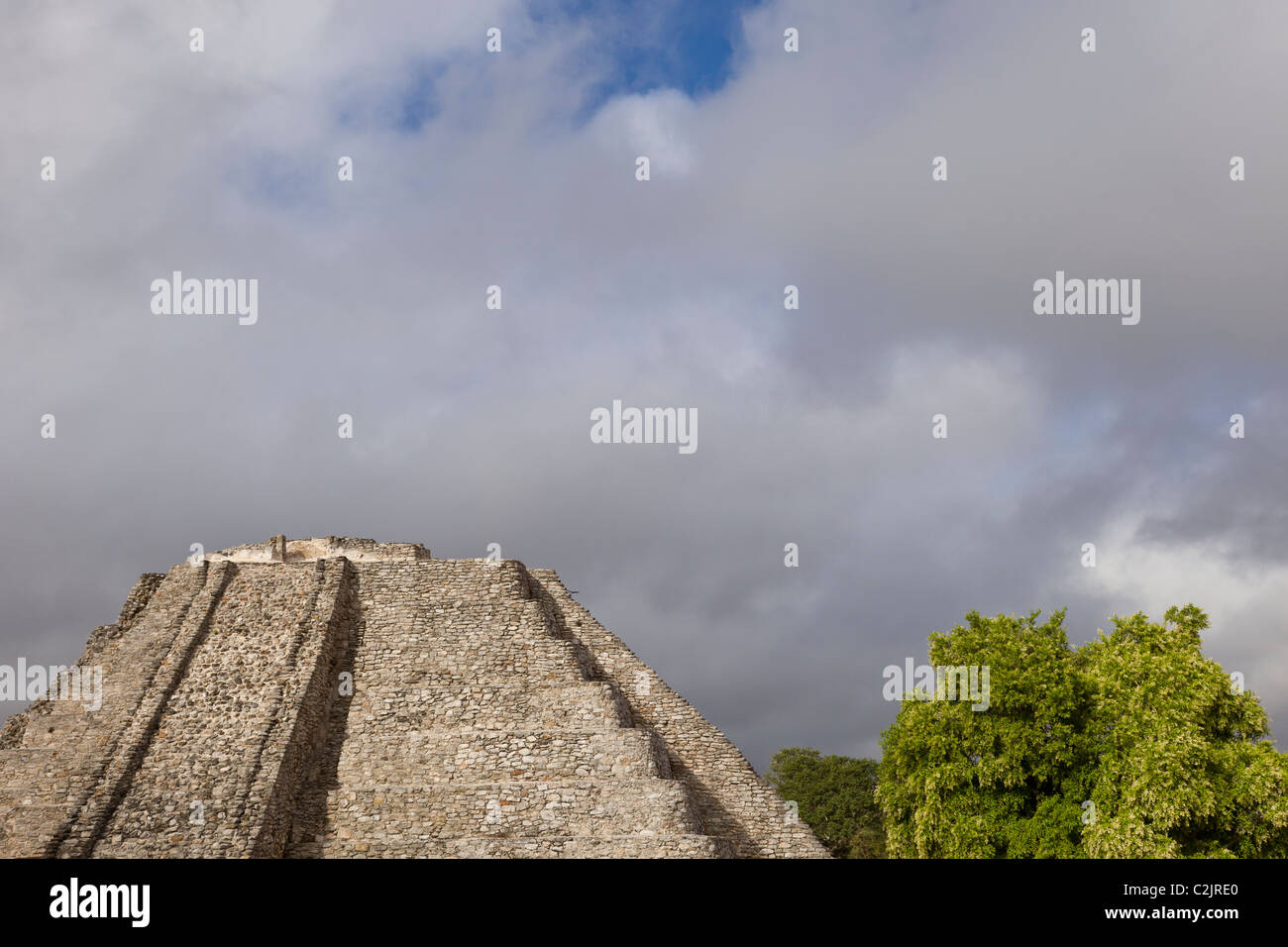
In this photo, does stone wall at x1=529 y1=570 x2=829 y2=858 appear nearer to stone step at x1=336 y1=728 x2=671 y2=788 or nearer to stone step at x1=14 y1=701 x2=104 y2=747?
stone step at x1=336 y1=728 x2=671 y2=788

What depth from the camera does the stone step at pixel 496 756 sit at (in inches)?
872

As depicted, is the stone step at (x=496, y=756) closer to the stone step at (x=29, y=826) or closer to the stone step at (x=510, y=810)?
the stone step at (x=510, y=810)

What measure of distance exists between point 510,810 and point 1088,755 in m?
14.1

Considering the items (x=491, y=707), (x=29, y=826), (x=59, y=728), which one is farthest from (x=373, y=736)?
(x=59, y=728)

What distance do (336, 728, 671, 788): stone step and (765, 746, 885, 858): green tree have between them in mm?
33346

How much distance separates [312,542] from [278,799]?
35.9 ft

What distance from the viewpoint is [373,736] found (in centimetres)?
2344

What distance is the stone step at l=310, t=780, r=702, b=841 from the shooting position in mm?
20891

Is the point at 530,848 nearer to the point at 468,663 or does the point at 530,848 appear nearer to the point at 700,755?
the point at 468,663

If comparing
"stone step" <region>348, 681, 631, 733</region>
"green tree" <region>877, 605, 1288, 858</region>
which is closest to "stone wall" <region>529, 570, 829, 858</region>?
"stone step" <region>348, 681, 631, 733</region>

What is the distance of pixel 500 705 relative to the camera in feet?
78.2

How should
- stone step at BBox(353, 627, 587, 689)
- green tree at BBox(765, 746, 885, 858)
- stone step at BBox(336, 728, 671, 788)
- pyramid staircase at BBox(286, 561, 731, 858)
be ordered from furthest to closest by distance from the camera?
green tree at BBox(765, 746, 885, 858), stone step at BBox(353, 627, 587, 689), stone step at BBox(336, 728, 671, 788), pyramid staircase at BBox(286, 561, 731, 858)
